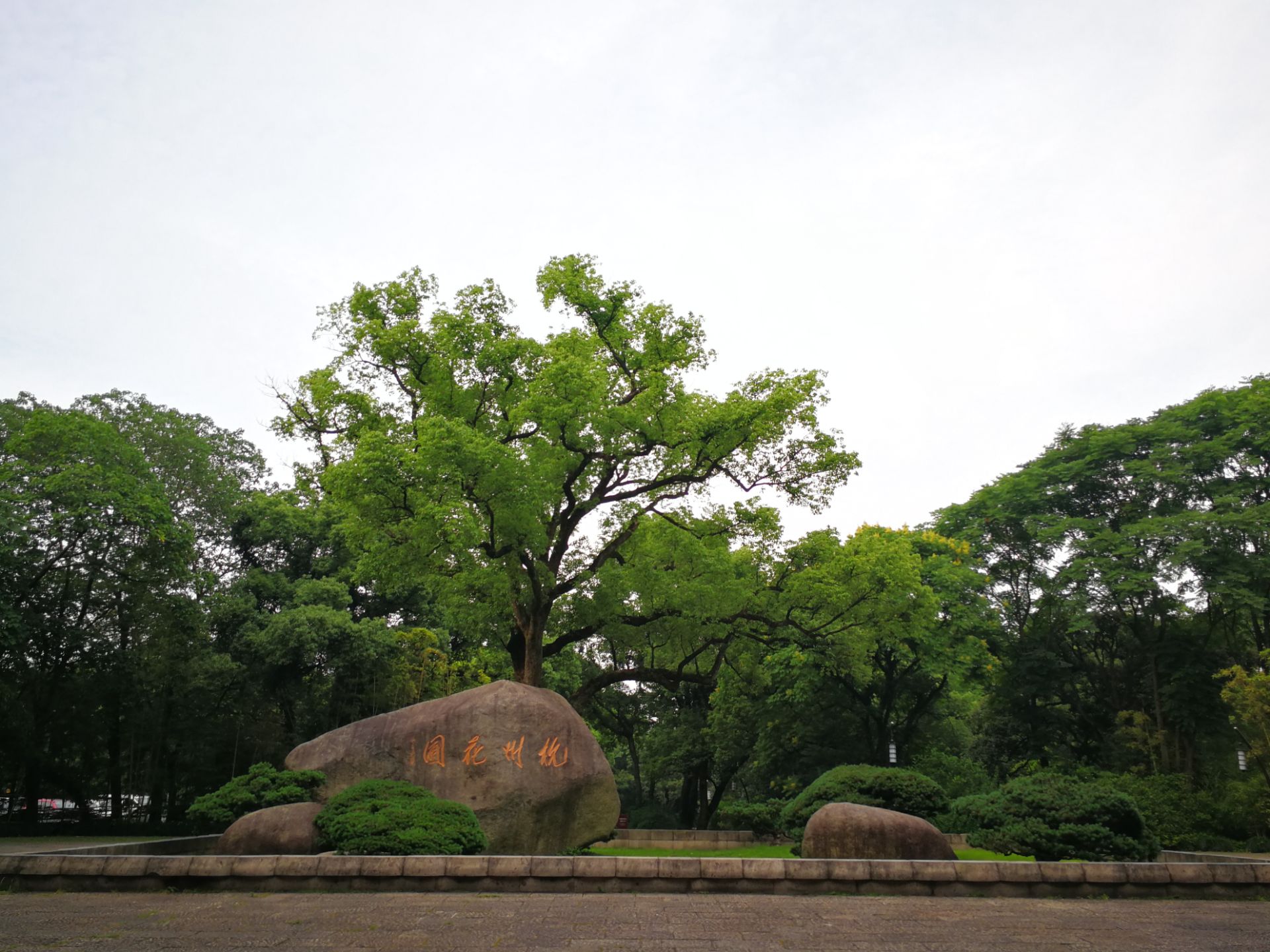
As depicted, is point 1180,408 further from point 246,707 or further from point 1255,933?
point 246,707

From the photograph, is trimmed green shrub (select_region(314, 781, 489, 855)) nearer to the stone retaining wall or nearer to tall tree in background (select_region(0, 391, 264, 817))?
the stone retaining wall

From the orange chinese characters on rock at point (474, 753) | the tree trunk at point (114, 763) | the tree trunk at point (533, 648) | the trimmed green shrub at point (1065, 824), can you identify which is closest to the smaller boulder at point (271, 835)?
the orange chinese characters on rock at point (474, 753)

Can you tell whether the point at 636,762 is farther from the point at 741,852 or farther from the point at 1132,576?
the point at 1132,576

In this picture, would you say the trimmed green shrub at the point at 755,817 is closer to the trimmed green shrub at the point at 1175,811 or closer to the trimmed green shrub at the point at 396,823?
the trimmed green shrub at the point at 1175,811

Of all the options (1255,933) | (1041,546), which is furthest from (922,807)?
(1041,546)

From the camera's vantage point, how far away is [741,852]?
15.8 metres

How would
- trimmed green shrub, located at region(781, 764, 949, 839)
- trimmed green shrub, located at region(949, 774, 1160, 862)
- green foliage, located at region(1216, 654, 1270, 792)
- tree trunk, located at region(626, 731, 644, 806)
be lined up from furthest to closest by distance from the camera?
tree trunk, located at region(626, 731, 644, 806) < green foliage, located at region(1216, 654, 1270, 792) < trimmed green shrub, located at region(781, 764, 949, 839) < trimmed green shrub, located at region(949, 774, 1160, 862)

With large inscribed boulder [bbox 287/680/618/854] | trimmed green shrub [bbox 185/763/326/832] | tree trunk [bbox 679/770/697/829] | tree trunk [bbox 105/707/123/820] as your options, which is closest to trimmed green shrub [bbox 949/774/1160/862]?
large inscribed boulder [bbox 287/680/618/854]

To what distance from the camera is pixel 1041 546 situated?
22.8m

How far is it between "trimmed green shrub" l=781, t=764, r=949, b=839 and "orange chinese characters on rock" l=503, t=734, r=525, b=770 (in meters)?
Answer: 4.59

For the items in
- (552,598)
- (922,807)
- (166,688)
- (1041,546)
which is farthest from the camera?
(1041,546)

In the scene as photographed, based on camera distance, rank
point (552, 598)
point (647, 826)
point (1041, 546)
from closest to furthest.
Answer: point (552, 598)
point (1041, 546)
point (647, 826)

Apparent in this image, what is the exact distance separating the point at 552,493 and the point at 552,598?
7.29 ft

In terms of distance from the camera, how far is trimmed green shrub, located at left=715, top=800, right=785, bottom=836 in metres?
18.6
